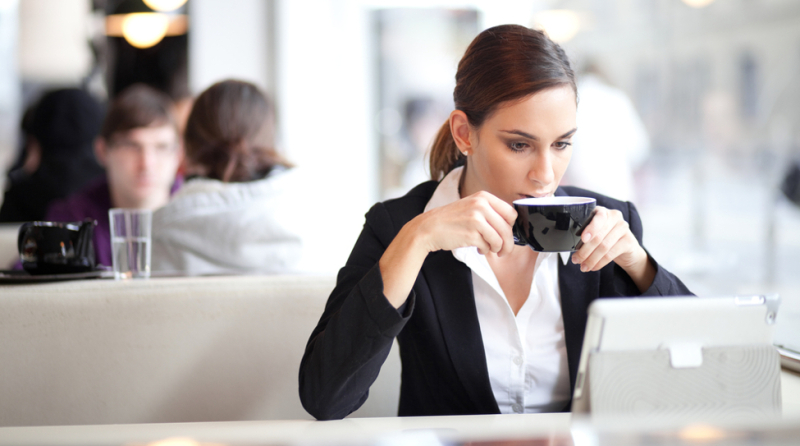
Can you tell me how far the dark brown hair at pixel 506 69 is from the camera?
1055mm

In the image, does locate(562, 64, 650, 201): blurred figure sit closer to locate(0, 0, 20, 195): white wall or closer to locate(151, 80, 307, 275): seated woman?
locate(151, 80, 307, 275): seated woman

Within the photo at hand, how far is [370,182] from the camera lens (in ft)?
16.8

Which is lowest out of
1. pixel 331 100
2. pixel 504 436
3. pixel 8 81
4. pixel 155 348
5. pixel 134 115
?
pixel 155 348

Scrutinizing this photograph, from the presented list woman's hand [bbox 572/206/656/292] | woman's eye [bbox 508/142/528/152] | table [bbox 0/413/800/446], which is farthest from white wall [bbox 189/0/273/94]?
table [bbox 0/413/800/446]

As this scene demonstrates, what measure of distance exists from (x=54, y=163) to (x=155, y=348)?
2.39 meters

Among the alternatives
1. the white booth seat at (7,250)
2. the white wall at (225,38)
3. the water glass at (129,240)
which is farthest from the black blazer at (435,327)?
the white wall at (225,38)

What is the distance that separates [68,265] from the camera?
49.2 inches

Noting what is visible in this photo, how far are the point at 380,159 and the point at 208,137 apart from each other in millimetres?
3251

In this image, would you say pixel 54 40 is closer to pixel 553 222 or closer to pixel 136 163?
pixel 136 163

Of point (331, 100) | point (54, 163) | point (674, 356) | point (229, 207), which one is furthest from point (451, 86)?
point (674, 356)

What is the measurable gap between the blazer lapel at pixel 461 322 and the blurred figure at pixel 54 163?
2.57 metres

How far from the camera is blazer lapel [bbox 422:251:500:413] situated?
1.07 metres

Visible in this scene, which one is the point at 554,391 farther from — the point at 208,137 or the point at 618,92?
the point at 618,92

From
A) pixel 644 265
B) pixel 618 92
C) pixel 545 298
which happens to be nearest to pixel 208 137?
pixel 545 298
